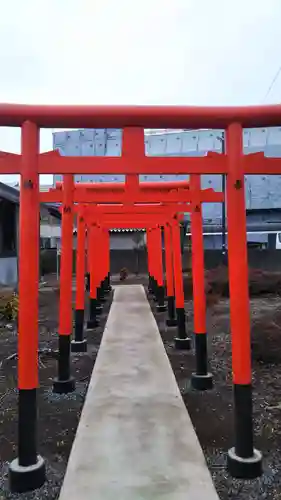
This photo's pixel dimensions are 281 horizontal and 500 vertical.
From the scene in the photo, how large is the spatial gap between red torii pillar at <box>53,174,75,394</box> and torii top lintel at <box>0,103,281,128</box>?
1718 millimetres

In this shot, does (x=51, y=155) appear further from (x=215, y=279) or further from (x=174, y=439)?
(x=215, y=279)

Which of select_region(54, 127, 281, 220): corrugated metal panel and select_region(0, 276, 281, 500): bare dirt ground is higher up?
select_region(54, 127, 281, 220): corrugated metal panel

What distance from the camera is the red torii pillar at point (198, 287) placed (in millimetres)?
4590

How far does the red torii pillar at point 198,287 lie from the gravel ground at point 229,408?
0.15m

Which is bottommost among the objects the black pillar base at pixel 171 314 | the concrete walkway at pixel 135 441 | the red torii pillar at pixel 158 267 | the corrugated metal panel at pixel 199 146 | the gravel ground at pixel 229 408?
the gravel ground at pixel 229 408

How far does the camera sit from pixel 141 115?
2990mm

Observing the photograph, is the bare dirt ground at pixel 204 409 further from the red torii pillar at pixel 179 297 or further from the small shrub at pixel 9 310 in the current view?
the small shrub at pixel 9 310

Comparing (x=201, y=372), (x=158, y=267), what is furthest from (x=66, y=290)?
(x=158, y=267)

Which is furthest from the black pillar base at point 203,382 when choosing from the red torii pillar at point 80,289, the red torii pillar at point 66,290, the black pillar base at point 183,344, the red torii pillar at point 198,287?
the red torii pillar at point 80,289

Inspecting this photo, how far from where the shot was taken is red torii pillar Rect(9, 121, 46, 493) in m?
2.93

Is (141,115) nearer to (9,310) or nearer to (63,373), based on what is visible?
(63,373)

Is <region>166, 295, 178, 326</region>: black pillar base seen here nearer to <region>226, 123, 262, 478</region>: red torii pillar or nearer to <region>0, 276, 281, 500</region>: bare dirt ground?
<region>0, 276, 281, 500</region>: bare dirt ground

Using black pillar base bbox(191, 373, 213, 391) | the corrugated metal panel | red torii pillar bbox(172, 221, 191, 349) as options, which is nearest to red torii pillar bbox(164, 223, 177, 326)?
red torii pillar bbox(172, 221, 191, 349)

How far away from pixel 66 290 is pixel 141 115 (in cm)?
230
